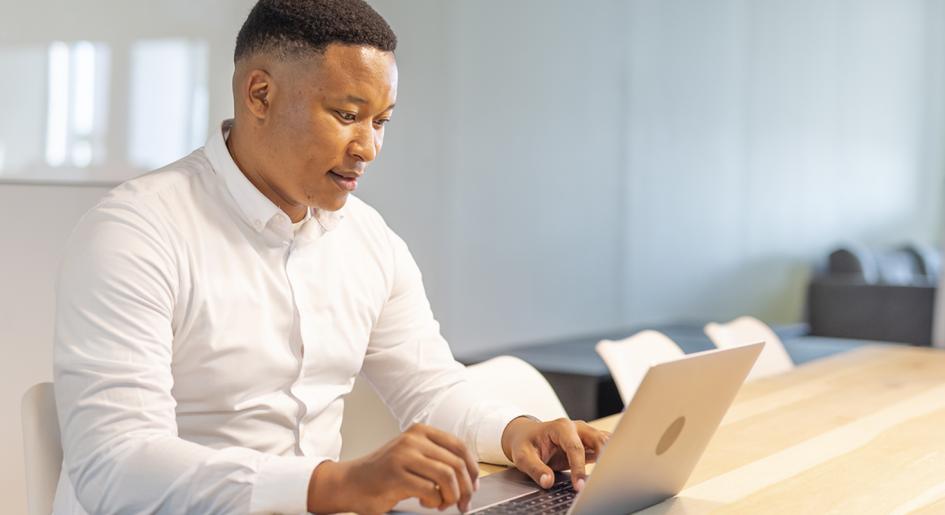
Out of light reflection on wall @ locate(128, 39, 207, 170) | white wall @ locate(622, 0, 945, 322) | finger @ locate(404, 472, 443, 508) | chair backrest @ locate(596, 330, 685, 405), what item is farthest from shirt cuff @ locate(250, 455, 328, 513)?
white wall @ locate(622, 0, 945, 322)

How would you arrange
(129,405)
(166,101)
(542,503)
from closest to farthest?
(129,405)
(542,503)
(166,101)

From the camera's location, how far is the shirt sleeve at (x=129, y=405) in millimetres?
1356

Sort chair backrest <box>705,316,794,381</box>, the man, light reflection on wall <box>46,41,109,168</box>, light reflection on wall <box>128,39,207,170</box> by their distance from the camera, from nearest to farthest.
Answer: the man, chair backrest <box>705,316,794,381</box>, light reflection on wall <box>46,41,109,168</box>, light reflection on wall <box>128,39,207,170</box>

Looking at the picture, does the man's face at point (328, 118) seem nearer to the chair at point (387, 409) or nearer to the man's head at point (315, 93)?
the man's head at point (315, 93)

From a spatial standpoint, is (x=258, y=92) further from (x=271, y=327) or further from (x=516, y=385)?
(x=516, y=385)

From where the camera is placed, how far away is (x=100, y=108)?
139 inches

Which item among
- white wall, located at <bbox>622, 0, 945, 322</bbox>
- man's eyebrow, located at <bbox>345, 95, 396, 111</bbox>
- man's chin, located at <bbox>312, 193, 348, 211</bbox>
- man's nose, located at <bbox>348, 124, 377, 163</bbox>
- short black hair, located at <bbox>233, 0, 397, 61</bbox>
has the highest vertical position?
short black hair, located at <bbox>233, 0, 397, 61</bbox>

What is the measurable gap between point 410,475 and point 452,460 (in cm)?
5

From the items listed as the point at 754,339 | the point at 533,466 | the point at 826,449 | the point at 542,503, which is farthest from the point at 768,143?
the point at 542,503

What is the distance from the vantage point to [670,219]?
23.9 feet

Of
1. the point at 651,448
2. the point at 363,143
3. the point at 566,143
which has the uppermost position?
the point at 363,143

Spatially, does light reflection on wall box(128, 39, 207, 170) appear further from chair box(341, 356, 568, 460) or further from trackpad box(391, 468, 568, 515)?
trackpad box(391, 468, 568, 515)

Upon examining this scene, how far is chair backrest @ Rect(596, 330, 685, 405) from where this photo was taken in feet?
8.85

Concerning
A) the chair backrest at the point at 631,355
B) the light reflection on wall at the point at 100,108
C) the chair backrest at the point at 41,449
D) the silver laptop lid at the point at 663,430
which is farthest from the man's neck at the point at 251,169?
the light reflection on wall at the point at 100,108
